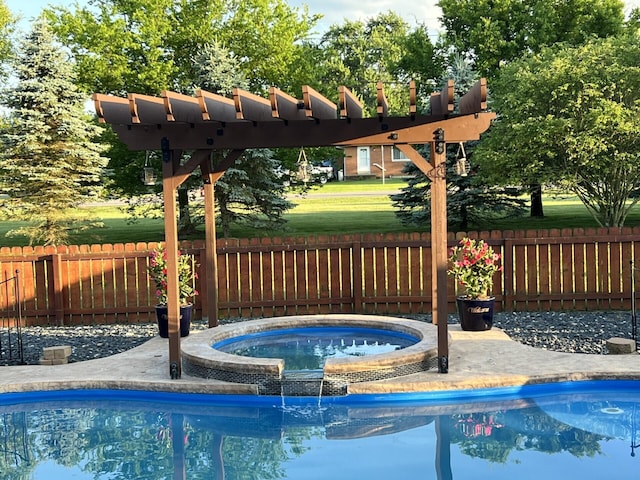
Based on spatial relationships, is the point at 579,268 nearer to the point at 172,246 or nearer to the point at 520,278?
the point at 520,278

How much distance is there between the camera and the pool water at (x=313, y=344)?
8.41m

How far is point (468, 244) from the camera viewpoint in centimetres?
931

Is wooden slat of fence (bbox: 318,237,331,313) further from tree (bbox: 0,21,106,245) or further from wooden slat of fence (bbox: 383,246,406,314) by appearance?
tree (bbox: 0,21,106,245)

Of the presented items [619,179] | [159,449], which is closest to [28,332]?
[159,449]

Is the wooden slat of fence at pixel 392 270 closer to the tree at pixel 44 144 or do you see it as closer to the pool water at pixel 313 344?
the pool water at pixel 313 344

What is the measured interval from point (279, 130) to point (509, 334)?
462 centimetres

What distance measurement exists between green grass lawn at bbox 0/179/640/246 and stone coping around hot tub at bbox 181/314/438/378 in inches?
303

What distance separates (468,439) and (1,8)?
27049mm

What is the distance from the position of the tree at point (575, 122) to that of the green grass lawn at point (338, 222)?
3326 mm

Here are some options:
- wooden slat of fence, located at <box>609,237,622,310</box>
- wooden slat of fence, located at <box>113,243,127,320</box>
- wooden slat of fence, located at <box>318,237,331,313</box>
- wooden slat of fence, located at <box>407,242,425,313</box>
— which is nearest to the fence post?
wooden slat of fence, located at <box>113,243,127,320</box>

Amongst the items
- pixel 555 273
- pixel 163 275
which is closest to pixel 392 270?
pixel 555 273

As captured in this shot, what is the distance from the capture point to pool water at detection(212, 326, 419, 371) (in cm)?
841

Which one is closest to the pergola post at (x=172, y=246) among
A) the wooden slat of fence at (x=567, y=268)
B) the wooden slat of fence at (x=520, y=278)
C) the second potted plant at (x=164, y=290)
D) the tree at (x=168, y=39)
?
the second potted plant at (x=164, y=290)

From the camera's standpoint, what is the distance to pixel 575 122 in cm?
1278
